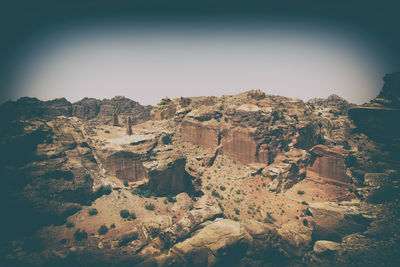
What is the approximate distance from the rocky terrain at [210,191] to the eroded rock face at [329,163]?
0.76ft

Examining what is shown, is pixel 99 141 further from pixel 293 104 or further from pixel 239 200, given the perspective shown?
pixel 293 104

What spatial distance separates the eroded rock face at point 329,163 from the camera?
4103 centimetres

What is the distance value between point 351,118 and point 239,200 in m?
32.4

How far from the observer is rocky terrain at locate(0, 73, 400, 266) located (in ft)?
81.7

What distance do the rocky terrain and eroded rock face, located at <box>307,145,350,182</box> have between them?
233mm

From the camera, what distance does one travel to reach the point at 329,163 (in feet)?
140

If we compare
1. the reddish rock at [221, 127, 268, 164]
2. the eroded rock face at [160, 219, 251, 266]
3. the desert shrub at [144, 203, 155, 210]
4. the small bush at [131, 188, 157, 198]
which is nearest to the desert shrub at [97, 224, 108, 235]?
the desert shrub at [144, 203, 155, 210]

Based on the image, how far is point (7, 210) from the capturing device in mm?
23953

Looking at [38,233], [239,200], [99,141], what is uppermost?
[99,141]

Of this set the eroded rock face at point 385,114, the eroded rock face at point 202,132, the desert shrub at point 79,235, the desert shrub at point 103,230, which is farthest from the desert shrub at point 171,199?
the eroded rock face at point 385,114

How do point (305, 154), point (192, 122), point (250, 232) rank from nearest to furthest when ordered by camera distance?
point (250, 232) → point (305, 154) → point (192, 122)

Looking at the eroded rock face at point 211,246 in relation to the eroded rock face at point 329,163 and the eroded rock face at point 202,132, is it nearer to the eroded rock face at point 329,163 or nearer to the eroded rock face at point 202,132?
the eroded rock face at point 329,163

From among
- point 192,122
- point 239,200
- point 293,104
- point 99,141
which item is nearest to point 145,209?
point 99,141

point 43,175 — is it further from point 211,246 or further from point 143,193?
point 211,246
